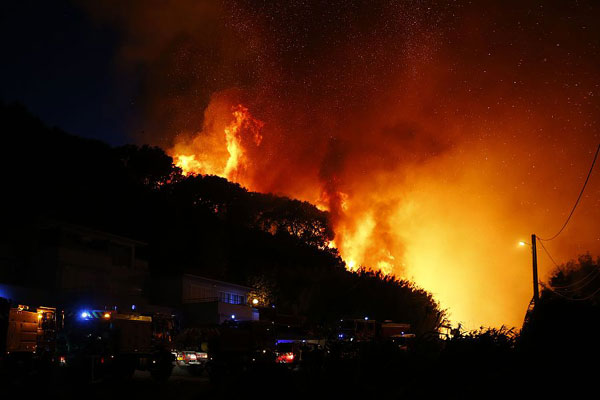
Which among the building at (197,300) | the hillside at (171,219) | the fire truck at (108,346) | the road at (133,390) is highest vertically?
the hillside at (171,219)

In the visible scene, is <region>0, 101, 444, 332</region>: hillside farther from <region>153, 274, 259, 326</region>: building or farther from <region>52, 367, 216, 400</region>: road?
<region>52, 367, 216, 400</region>: road

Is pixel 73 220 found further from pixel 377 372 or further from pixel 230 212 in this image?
pixel 377 372

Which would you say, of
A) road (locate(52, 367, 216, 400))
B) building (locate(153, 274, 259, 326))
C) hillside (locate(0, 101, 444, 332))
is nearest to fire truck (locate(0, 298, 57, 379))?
road (locate(52, 367, 216, 400))

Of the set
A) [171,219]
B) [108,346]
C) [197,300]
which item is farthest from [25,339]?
[171,219]

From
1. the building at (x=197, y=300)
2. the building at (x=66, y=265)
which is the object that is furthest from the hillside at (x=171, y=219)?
the building at (x=197, y=300)

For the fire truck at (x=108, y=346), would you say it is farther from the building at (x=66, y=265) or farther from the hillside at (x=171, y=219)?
the hillside at (x=171, y=219)

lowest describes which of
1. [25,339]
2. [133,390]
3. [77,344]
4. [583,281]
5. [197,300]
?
[133,390]

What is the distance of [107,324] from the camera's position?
19562 millimetres

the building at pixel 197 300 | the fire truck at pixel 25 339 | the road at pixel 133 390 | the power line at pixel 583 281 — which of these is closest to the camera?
the road at pixel 133 390

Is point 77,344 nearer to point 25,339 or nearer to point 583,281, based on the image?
point 25,339

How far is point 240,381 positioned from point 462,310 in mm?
74989

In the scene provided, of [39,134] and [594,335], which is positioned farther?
[39,134]

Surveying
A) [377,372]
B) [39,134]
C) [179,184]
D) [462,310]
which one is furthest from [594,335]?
[462,310]

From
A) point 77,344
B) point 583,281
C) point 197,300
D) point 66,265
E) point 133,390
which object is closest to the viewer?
point 133,390
